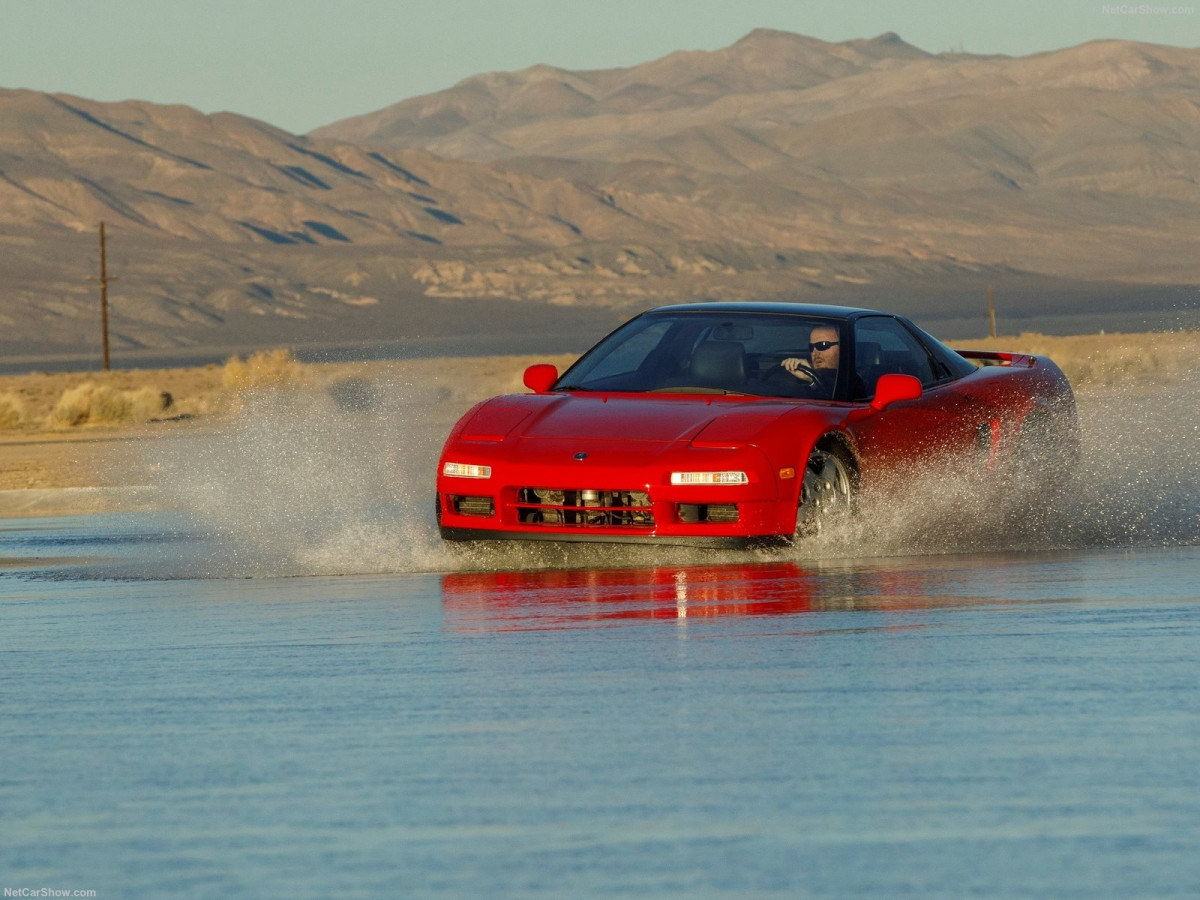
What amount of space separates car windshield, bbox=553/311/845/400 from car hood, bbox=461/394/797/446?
28cm

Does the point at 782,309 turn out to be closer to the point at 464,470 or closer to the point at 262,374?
the point at 464,470

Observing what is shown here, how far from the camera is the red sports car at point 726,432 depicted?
10328 mm

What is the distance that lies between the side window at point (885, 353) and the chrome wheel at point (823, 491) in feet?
2.31

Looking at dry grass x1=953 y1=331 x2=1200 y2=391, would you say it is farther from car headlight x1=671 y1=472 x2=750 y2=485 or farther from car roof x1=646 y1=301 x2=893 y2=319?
car headlight x1=671 y1=472 x2=750 y2=485

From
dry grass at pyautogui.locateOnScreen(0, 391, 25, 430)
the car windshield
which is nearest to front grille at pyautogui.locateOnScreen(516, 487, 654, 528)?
the car windshield

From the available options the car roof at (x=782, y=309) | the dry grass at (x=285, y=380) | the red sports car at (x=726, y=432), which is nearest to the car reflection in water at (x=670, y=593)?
the red sports car at (x=726, y=432)

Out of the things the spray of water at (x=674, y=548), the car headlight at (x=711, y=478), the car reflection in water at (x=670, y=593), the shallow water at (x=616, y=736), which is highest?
the car headlight at (x=711, y=478)

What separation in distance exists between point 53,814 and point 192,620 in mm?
3649

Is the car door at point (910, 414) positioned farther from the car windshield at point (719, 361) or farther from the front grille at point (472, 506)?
the front grille at point (472, 506)

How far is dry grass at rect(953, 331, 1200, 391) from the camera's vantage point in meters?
43.2

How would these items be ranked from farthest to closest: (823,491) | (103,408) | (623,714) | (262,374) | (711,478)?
(262,374) → (103,408) → (823,491) → (711,478) → (623,714)

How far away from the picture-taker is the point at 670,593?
973 centimetres

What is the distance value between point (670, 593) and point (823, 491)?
4.57ft

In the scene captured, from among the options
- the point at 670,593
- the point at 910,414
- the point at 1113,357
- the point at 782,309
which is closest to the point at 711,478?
the point at 670,593
